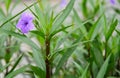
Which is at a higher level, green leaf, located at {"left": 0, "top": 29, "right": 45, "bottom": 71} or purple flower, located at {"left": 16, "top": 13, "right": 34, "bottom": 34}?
purple flower, located at {"left": 16, "top": 13, "right": 34, "bottom": 34}

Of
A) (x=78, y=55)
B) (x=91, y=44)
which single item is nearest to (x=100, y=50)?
(x=91, y=44)

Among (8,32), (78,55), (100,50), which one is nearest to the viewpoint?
(8,32)

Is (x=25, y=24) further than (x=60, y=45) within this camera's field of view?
No

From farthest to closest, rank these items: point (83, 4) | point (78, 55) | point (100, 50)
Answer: point (83, 4) → point (78, 55) → point (100, 50)

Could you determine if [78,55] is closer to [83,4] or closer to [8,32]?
[83,4]

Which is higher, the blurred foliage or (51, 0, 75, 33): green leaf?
(51, 0, 75, 33): green leaf

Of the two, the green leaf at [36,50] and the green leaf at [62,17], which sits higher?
the green leaf at [62,17]

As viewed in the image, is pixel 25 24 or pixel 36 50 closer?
pixel 25 24

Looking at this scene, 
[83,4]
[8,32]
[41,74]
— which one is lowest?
[41,74]

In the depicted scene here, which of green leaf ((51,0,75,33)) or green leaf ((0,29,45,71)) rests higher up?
green leaf ((51,0,75,33))

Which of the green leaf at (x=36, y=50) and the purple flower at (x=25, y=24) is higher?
the purple flower at (x=25, y=24)

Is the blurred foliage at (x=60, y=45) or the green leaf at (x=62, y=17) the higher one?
the green leaf at (x=62, y=17)
